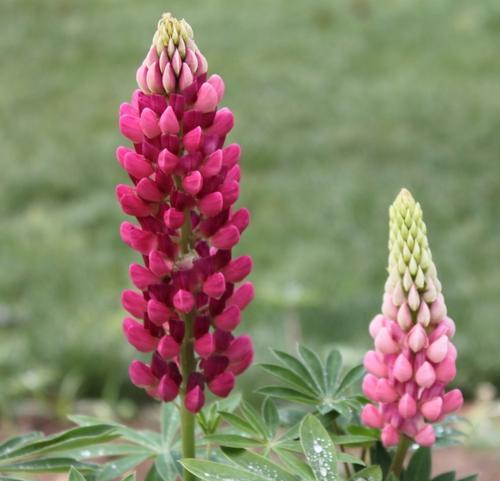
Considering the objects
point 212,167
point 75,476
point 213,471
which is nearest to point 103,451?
point 75,476

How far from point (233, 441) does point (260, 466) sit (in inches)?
4.1

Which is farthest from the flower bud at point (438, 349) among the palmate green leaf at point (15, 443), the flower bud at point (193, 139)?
the palmate green leaf at point (15, 443)

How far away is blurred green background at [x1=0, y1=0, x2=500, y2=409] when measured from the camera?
4621 mm

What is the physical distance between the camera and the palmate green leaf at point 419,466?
1546mm

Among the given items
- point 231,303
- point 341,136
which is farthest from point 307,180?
point 231,303

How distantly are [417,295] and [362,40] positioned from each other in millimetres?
7065

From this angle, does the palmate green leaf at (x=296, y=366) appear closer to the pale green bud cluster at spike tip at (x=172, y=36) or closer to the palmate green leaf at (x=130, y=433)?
the palmate green leaf at (x=130, y=433)

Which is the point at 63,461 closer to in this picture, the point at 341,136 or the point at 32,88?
the point at 341,136

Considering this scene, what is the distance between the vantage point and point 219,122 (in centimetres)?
150

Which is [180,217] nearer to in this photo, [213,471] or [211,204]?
[211,204]

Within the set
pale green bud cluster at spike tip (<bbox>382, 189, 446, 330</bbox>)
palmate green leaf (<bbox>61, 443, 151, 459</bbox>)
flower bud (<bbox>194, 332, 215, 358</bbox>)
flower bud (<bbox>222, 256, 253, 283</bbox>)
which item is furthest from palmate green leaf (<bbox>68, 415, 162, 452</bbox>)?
pale green bud cluster at spike tip (<bbox>382, 189, 446, 330</bbox>)

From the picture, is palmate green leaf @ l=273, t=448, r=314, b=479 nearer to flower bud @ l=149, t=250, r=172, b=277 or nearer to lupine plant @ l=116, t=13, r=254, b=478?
lupine plant @ l=116, t=13, r=254, b=478

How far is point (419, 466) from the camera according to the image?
1.55m

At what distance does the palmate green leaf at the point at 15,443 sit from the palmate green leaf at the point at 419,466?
2.06 ft
